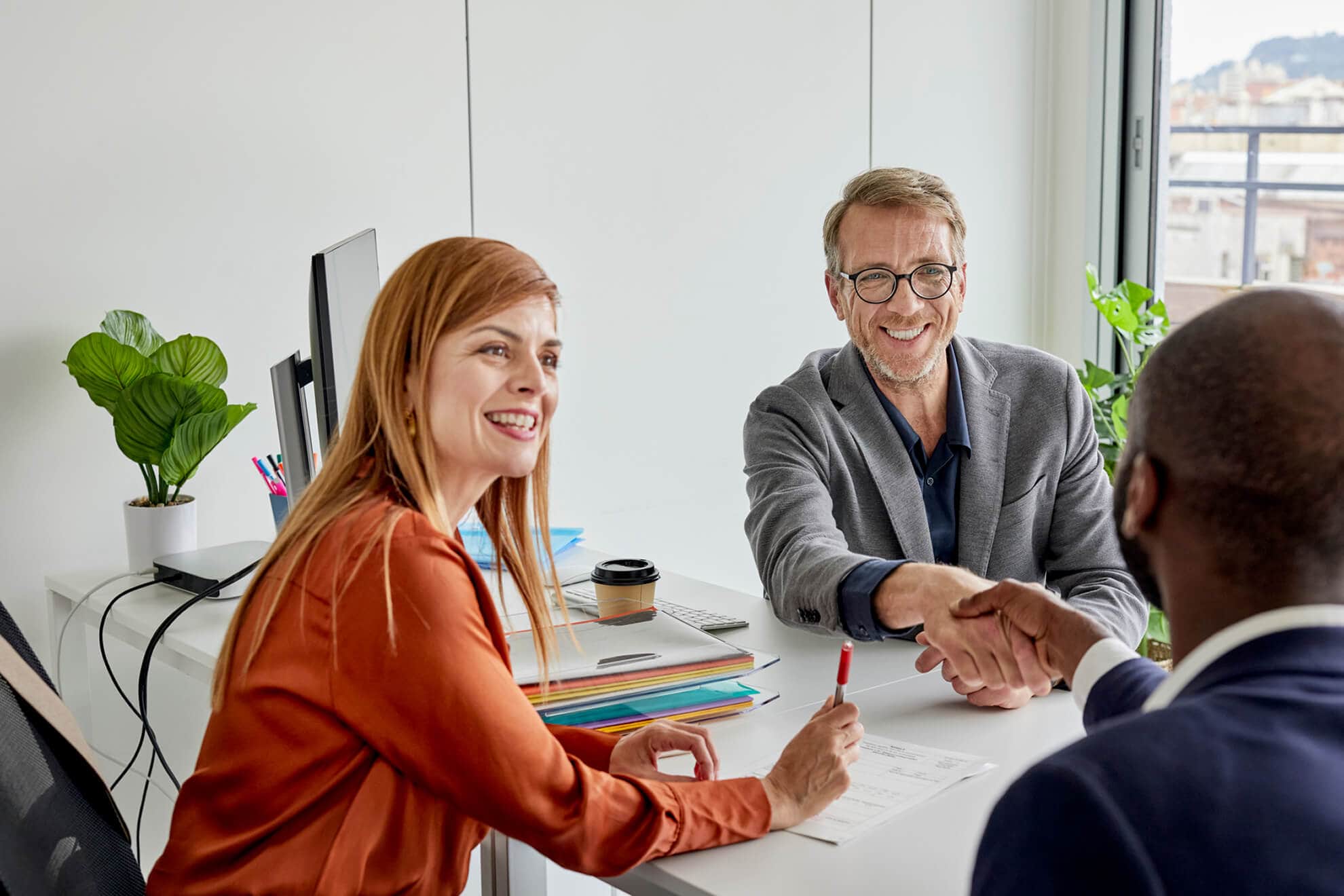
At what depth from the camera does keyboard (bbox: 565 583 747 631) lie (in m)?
1.94

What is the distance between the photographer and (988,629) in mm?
1528

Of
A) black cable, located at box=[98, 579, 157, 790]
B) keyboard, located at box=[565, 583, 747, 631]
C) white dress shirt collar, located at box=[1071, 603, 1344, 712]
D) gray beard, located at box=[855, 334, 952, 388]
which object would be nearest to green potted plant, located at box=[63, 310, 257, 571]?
black cable, located at box=[98, 579, 157, 790]

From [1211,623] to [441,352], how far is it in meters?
0.79

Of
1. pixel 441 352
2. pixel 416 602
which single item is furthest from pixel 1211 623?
pixel 441 352

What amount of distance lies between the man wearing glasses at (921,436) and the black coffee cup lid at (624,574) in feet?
0.58

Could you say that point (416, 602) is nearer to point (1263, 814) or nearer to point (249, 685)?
point (249, 685)

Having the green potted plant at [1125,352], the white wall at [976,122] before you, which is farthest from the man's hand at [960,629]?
the white wall at [976,122]

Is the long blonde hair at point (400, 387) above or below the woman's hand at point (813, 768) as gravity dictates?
above

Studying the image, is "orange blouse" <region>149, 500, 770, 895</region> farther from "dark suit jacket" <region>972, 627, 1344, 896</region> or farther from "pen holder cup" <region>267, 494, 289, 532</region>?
"pen holder cup" <region>267, 494, 289, 532</region>

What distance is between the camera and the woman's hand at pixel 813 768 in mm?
1258

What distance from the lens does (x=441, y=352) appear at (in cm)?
133

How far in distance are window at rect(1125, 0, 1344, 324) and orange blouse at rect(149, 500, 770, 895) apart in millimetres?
3172

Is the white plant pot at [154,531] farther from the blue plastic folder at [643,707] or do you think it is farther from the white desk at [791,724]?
the blue plastic folder at [643,707]

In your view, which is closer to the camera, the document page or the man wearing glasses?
the document page
